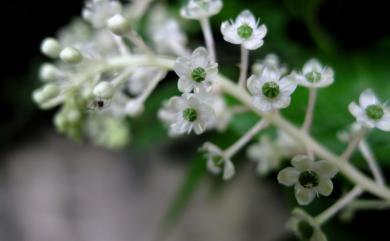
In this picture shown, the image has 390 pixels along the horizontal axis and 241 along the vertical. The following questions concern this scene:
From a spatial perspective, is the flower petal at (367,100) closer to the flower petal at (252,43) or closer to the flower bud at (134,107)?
the flower petal at (252,43)

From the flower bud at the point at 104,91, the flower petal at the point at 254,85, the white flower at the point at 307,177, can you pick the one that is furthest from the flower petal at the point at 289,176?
the flower bud at the point at 104,91

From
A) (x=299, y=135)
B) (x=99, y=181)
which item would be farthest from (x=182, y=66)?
(x=99, y=181)

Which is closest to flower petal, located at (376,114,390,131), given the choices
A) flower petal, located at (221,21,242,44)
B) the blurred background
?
flower petal, located at (221,21,242,44)

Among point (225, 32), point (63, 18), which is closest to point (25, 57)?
point (63, 18)

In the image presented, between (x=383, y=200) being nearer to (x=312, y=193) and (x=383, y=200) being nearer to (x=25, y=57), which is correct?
(x=312, y=193)

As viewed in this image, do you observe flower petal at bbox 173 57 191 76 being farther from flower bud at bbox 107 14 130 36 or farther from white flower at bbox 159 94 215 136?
flower bud at bbox 107 14 130 36

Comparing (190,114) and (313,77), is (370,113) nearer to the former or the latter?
(313,77)
